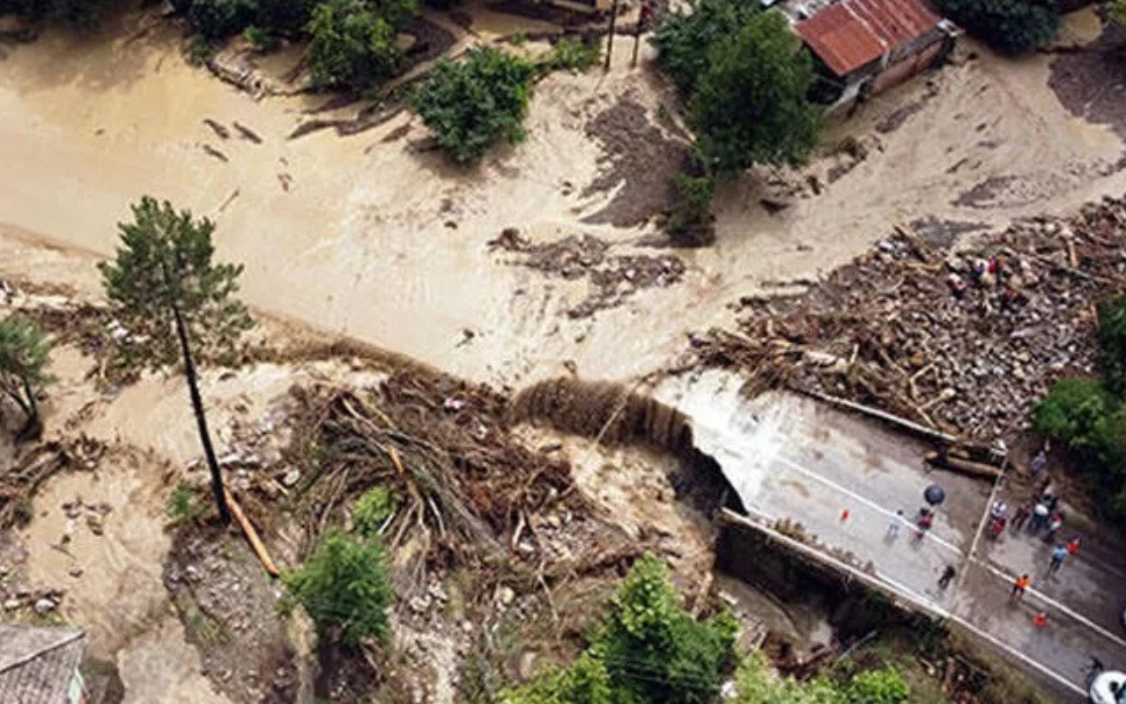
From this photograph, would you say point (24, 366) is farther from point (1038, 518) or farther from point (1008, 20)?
point (1008, 20)

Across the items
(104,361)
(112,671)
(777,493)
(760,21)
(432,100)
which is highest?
(760,21)

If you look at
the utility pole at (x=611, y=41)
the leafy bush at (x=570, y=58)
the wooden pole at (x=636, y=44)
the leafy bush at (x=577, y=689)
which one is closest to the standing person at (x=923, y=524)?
the leafy bush at (x=577, y=689)

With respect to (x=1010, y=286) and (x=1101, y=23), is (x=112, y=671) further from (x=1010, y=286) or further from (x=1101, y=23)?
(x=1101, y=23)

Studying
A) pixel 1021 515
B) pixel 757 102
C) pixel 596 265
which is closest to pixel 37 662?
pixel 596 265

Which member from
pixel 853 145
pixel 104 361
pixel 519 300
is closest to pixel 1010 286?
pixel 853 145

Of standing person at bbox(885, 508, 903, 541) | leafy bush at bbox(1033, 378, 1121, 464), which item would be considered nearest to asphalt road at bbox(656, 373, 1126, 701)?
standing person at bbox(885, 508, 903, 541)

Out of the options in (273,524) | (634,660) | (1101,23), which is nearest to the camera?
(634,660)

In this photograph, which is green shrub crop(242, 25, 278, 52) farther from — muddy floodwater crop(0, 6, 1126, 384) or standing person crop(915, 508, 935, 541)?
standing person crop(915, 508, 935, 541)
